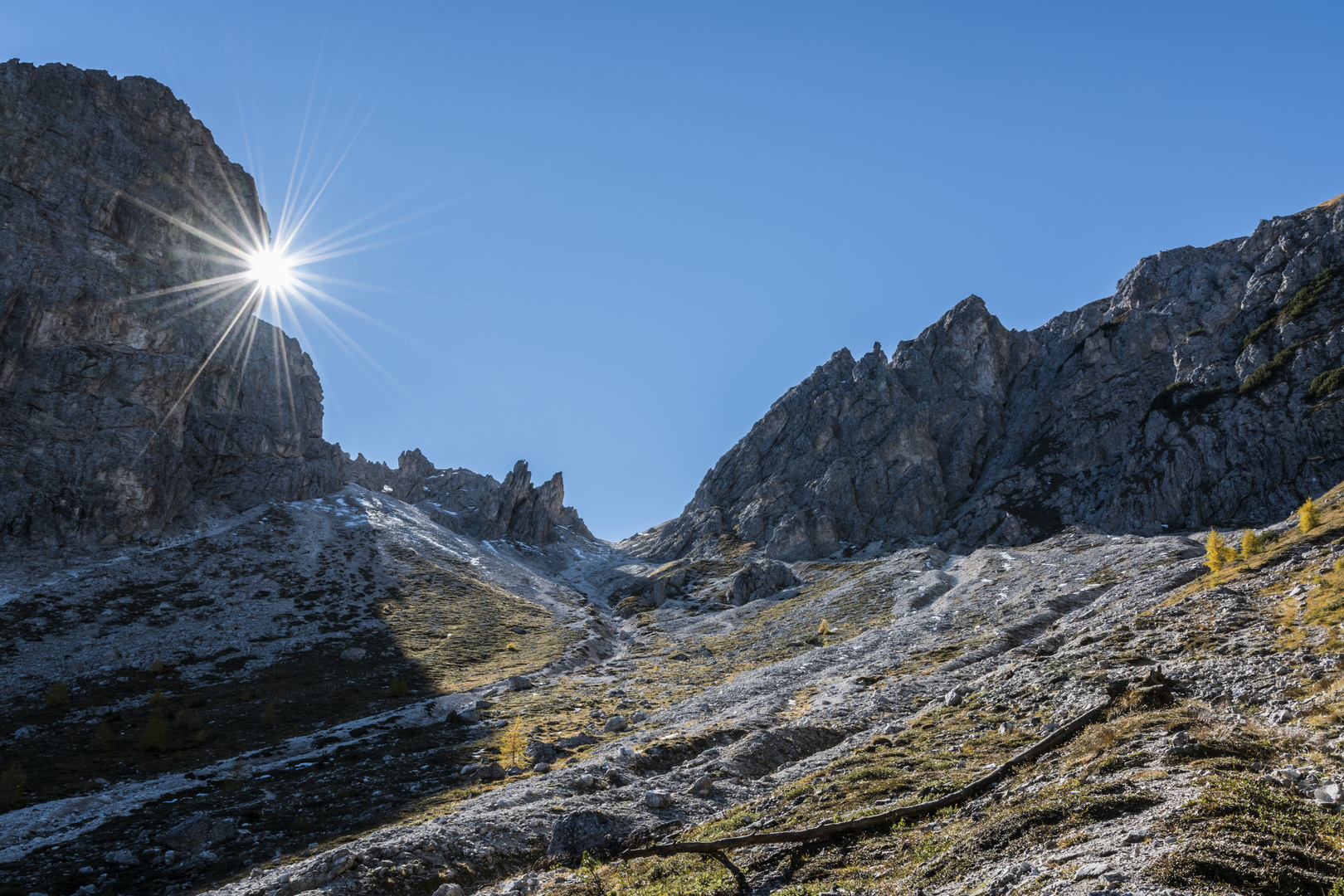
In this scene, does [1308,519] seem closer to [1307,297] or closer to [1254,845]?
[1254,845]

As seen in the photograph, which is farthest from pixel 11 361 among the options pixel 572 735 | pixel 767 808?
pixel 767 808

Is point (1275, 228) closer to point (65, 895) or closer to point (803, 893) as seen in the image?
point (803, 893)

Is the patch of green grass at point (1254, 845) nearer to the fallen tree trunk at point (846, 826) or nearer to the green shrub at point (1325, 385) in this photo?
the fallen tree trunk at point (846, 826)

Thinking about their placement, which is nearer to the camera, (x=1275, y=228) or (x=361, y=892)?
(x=361, y=892)

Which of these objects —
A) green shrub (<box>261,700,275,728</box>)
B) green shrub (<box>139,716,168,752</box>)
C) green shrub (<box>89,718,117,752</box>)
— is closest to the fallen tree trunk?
green shrub (<box>139,716,168,752</box>)

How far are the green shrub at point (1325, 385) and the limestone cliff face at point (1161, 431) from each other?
265 mm

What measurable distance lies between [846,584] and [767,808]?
4799 inches

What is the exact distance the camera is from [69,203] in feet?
470

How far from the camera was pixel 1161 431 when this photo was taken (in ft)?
500

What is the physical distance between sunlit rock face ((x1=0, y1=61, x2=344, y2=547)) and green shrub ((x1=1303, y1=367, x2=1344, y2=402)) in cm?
23408

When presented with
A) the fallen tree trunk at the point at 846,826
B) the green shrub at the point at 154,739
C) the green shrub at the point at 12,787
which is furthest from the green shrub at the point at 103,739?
the fallen tree trunk at the point at 846,826

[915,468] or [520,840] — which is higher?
[915,468]

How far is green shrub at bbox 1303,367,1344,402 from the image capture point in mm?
128875

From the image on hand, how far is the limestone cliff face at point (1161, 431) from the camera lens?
133 metres
